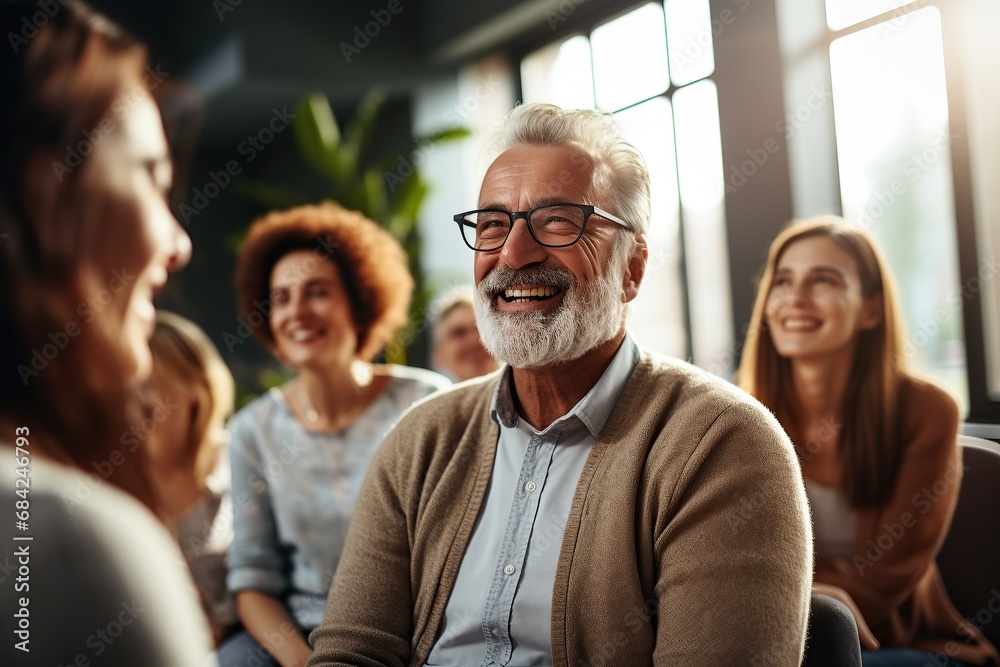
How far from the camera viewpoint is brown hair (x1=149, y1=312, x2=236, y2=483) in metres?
2.67

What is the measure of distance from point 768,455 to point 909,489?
37.1 inches

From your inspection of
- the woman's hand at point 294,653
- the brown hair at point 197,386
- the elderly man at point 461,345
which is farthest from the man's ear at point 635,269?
the brown hair at point 197,386

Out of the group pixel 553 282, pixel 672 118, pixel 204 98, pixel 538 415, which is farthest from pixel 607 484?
pixel 204 98

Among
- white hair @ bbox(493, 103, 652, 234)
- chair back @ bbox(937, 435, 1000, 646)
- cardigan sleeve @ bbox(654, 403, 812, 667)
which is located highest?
white hair @ bbox(493, 103, 652, 234)

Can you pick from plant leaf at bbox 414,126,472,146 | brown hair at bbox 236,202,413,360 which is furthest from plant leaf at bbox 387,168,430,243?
brown hair at bbox 236,202,413,360

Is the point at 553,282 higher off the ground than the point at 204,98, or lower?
lower

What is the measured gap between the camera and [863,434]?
2.03 m

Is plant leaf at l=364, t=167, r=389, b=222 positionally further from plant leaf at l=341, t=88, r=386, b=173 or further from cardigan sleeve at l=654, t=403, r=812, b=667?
cardigan sleeve at l=654, t=403, r=812, b=667

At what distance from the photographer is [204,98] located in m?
3.93

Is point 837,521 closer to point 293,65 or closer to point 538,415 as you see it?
point 538,415

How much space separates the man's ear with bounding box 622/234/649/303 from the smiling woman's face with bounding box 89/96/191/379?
195cm

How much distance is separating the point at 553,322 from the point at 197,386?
187 cm

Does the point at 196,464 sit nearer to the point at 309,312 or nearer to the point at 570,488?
the point at 309,312

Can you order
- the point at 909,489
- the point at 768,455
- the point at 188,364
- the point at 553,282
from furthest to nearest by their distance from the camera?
the point at 188,364 < the point at 909,489 < the point at 553,282 < the point at 768,455
